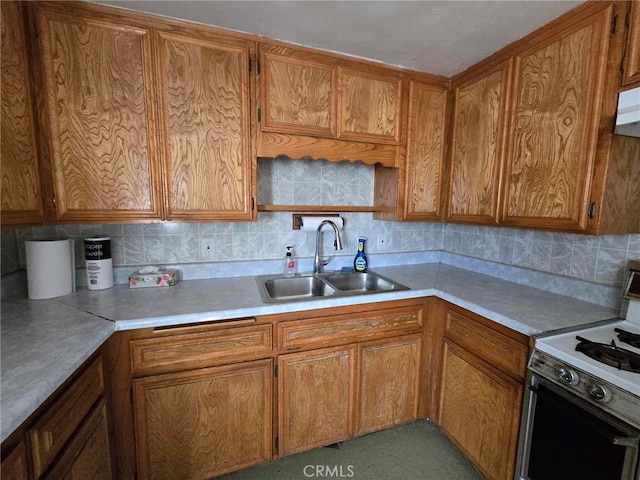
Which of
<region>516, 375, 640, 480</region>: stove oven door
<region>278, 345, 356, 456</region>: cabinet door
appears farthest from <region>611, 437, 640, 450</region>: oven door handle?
<region>278, 345, 356, 456</region>: cabinet door

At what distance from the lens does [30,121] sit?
1181 mm

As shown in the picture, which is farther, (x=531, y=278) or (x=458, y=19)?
(x=531, y=278)

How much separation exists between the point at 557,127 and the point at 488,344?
1.07 metres

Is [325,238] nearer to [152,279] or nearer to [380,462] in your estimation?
[152,279]

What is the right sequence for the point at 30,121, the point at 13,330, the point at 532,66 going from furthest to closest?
1. the point at 532,66
2. the point at 30,121
3. the point at 13,330

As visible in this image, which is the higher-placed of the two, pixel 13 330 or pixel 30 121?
pixel 30 121

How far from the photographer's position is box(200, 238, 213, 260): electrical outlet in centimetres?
179

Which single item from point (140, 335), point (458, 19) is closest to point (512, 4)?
point (458, 19)

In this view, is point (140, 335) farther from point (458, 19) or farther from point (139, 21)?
point (458, 19)

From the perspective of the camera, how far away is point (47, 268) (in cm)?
135

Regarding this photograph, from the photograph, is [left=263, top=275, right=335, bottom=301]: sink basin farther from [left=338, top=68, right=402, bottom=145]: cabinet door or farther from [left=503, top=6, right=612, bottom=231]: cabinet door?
[left=503, top=6, right=612, bottom=231]: cabinet door

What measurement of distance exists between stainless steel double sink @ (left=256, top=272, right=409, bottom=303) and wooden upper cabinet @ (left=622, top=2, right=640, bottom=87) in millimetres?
1281

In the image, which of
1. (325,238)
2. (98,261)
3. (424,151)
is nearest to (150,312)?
(98,261)

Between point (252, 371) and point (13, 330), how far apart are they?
921 millimetres
